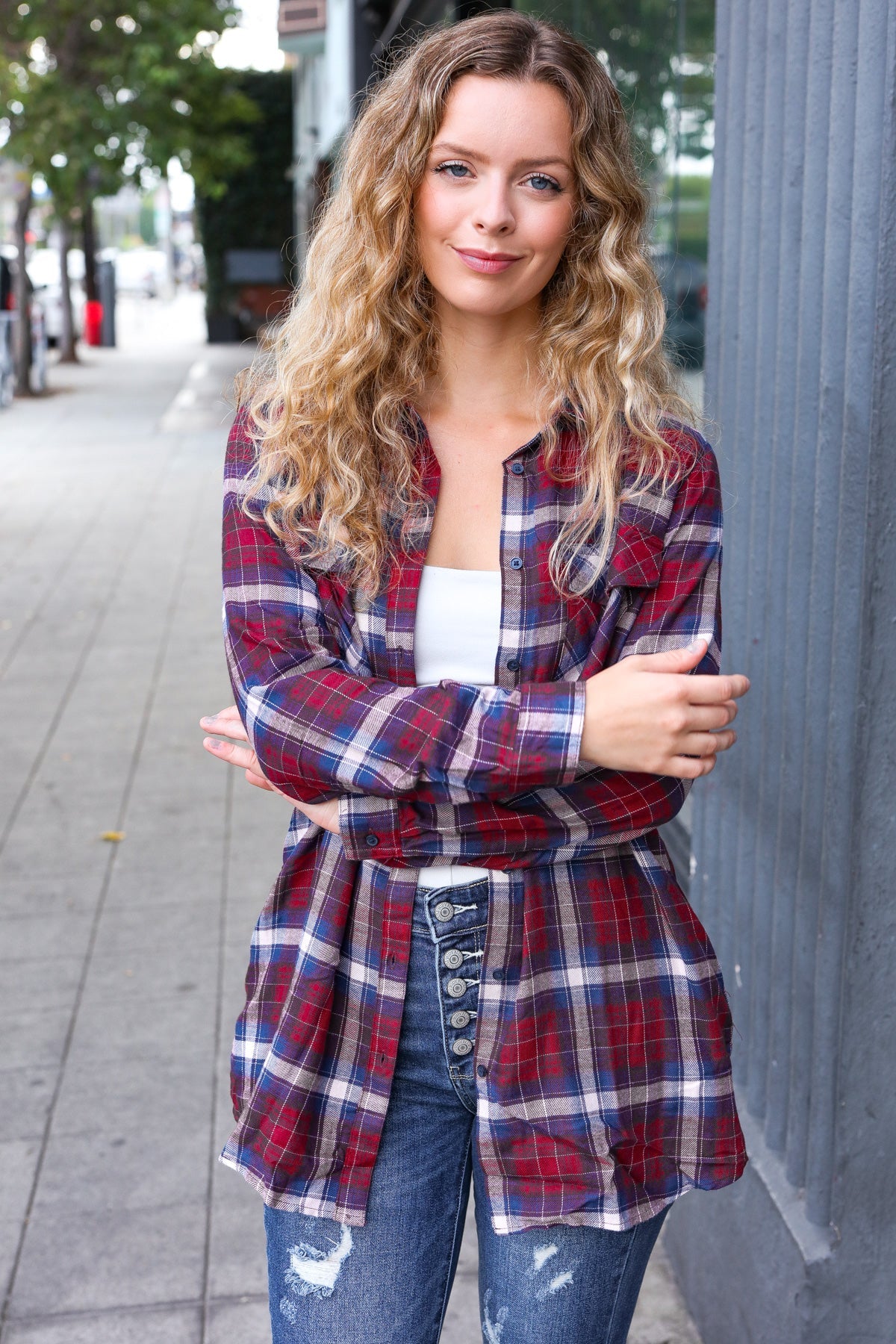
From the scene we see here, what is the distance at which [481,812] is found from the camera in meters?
1.73

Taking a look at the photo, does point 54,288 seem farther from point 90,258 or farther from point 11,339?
point 11,339

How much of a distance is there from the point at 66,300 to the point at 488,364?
23.2 meters

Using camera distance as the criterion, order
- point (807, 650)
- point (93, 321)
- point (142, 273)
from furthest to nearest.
A: point (142, 273)
point (93, 321)
point (807, 650)

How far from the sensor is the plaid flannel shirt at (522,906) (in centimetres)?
176

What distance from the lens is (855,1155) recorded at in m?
2.37

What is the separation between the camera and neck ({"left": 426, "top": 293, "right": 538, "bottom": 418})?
6.34 ft

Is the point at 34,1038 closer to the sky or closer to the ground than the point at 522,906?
closer to the ground

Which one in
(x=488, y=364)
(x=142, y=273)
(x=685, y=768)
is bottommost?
(x=142, y=273)

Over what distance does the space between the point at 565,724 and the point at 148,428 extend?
1604 centimetres

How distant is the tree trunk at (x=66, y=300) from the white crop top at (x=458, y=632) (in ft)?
74.2

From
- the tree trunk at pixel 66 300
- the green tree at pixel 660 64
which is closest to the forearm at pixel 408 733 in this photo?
the green tree at pixel 660 64

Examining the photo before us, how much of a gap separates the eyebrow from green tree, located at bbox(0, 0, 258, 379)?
1833 cm

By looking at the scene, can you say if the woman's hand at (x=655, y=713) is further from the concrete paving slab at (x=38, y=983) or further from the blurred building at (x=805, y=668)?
the concrete paving slab at (x=38, y=983)

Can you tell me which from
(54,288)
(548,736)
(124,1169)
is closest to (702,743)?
(548,736)
